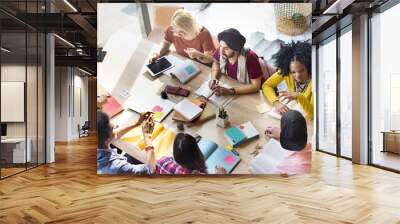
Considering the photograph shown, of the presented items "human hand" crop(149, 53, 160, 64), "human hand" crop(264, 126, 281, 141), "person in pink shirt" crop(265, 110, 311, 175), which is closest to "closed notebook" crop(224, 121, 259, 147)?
"human hand" crop(264, 126, 281, 141)

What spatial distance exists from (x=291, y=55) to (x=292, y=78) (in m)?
0.39

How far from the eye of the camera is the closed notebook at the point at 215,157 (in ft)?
21.3

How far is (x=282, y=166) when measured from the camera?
21.6 ft

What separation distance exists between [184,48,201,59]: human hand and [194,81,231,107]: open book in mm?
481

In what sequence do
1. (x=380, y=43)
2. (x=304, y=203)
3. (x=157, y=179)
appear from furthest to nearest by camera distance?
(x=380, y=43)
(x=157, y=179)
(x=304, y=203)

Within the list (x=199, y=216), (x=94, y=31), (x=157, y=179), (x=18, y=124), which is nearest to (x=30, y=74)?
(x=18, y=124)

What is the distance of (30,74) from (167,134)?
9.99 ft

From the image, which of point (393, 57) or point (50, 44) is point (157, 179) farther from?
point (393, 57)

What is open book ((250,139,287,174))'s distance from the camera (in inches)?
257

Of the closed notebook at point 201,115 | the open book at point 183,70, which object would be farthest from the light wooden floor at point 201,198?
the open book at point 183,70

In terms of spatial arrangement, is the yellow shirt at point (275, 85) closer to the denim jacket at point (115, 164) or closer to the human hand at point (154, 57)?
the human hand at point (154, 57)

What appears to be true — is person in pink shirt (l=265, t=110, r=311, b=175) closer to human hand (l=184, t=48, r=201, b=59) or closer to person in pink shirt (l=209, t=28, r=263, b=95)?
person in pink shirt (l=209, t=28, r=263, b=95)

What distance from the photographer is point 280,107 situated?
6.54 m

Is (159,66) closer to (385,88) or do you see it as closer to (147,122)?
(147,122)
